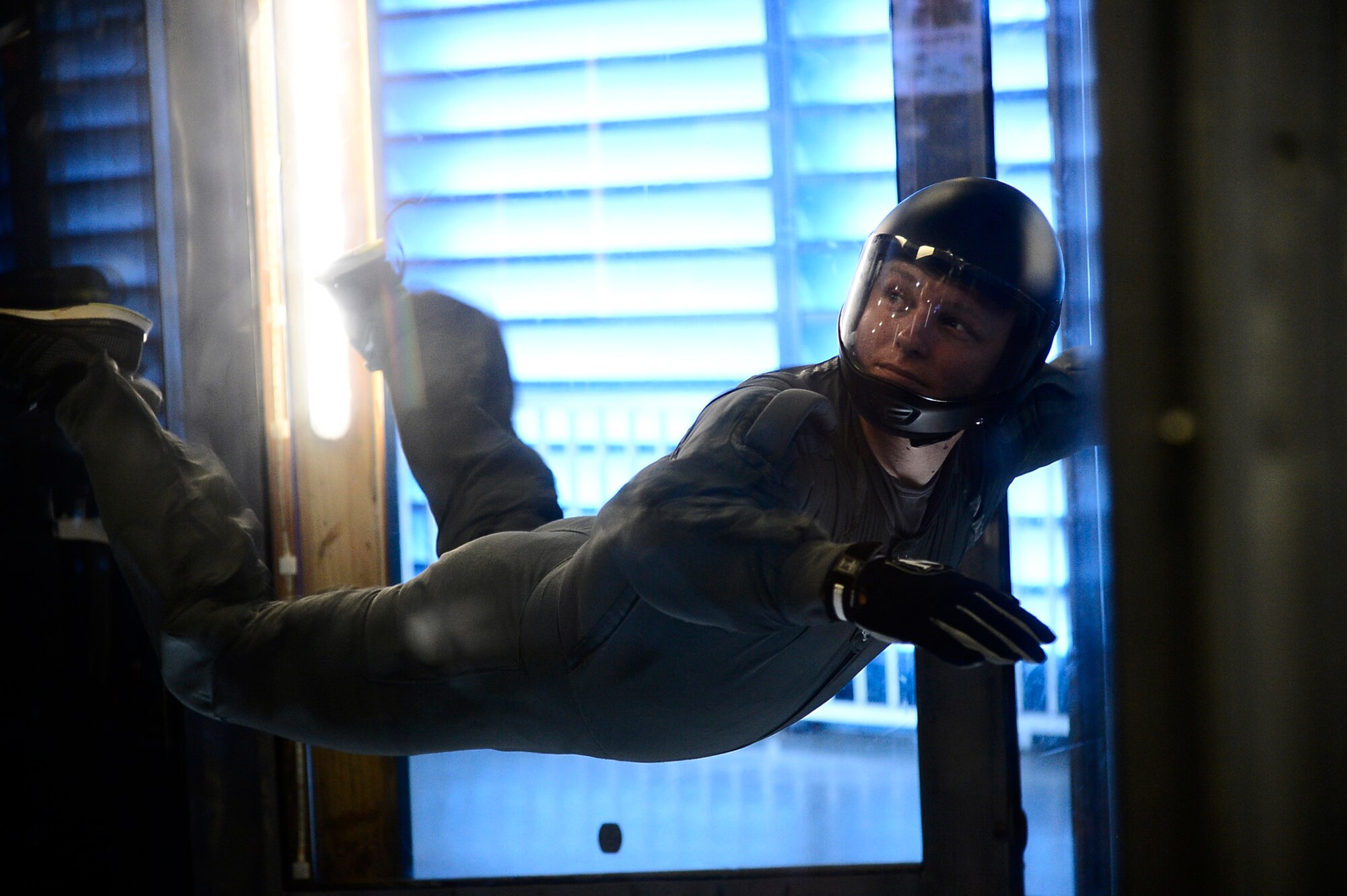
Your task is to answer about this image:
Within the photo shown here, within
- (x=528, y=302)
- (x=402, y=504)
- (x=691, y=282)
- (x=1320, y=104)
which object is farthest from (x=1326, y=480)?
(x=402, y=504)

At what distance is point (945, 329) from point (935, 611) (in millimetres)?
481

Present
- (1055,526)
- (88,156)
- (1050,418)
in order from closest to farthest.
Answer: (1050,418), (1055,526), (88,156)

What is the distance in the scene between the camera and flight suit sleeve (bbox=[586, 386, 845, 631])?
80 cm

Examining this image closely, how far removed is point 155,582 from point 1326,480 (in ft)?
4.50

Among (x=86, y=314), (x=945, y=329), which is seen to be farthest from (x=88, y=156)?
(x=945, y=329)

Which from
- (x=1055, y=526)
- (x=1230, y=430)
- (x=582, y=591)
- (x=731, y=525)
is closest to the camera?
(x=1230, y=430)

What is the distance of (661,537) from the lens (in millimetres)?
870

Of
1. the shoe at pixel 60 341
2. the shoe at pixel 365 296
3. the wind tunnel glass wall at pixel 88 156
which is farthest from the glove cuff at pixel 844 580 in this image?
the wind tunnel glass wall at pixel 88 156

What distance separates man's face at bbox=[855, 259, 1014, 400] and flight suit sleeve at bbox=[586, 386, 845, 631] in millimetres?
133

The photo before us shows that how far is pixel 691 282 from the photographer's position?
158 cm

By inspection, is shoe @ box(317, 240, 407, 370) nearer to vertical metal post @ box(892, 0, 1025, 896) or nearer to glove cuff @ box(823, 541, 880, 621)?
vertical metal post @ box(892, 0, 1025, 896)

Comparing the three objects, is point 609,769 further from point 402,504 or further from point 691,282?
point 691,282

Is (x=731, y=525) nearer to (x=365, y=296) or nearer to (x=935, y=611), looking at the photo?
(x=935, y=611)

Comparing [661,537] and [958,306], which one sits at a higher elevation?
[958,306]
